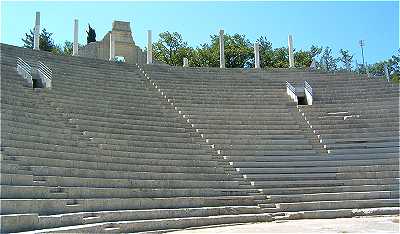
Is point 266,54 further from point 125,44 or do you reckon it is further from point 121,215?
point 121,215

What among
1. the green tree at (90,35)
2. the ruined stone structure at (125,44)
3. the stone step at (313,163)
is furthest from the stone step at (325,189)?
the green tree at (90,35)

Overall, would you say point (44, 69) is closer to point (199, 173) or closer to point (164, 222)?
point (199, 173)

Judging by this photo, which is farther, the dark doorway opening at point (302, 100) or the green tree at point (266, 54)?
the green tree at point (266, 54)

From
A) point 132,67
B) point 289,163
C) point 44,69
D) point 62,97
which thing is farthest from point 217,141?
point 132,67

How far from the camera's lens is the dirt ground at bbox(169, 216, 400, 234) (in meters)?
8.86

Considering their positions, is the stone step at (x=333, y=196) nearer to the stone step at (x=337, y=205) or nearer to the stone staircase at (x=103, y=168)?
the stone step at (x=337, y=205)

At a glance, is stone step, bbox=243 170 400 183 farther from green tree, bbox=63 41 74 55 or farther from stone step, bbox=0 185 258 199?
green tree, bbox=63 41 74 55

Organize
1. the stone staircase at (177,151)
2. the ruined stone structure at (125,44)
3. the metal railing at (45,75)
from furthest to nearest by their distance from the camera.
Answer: the ruined stone structure at (125,44) < the metal railing at (45,75) < the stone staircase at (177,151)

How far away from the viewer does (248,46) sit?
5109 cm

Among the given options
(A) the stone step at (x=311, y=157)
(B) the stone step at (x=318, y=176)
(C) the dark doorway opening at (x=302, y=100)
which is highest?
(C) the dark doorway opening at (x=302, y=100)

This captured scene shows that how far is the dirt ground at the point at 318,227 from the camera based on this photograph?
29.1ft

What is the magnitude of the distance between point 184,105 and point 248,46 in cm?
3458

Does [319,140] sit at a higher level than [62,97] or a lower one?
lower

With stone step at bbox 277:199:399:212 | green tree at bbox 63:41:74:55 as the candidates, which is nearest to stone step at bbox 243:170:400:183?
stone step at bbox 277:199:399:212
